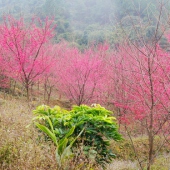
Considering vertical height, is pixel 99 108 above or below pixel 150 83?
below

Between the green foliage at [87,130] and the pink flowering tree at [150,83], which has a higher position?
the pink flowering tree at [150,83]

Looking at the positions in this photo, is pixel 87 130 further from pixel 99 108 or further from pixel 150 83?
pixel 150 83

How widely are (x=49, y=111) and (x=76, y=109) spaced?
624mm

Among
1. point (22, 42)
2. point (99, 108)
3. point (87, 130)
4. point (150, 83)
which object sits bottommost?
point (87, 130)

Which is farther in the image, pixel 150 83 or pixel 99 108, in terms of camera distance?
pixel 99 108

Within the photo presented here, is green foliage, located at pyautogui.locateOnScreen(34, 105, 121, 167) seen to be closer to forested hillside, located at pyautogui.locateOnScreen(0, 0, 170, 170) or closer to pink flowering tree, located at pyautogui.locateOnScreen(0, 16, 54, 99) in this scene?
forested hillside, located at pyautogui.locateOnScreen(0, 0, 170, 170)

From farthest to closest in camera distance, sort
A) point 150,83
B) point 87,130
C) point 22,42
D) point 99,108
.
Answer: point 22,42 → point 99,108 → point 87,130 → point 150,83

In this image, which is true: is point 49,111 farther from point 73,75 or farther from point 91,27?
point 91,27

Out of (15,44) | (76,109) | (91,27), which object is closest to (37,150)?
(76,109)

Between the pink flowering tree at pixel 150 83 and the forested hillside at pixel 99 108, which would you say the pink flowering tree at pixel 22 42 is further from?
A: the pink flowering tree at pixel 150 83

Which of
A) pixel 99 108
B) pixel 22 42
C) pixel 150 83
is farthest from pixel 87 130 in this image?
Answer: pixel 22 42

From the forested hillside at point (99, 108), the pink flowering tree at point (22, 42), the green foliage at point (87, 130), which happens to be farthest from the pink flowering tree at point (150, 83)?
the pink flowering tree at point (22, 42)

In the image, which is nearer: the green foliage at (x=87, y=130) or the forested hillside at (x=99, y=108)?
the forested hillside at (x=99, y=108)

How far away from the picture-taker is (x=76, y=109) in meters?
4.68
